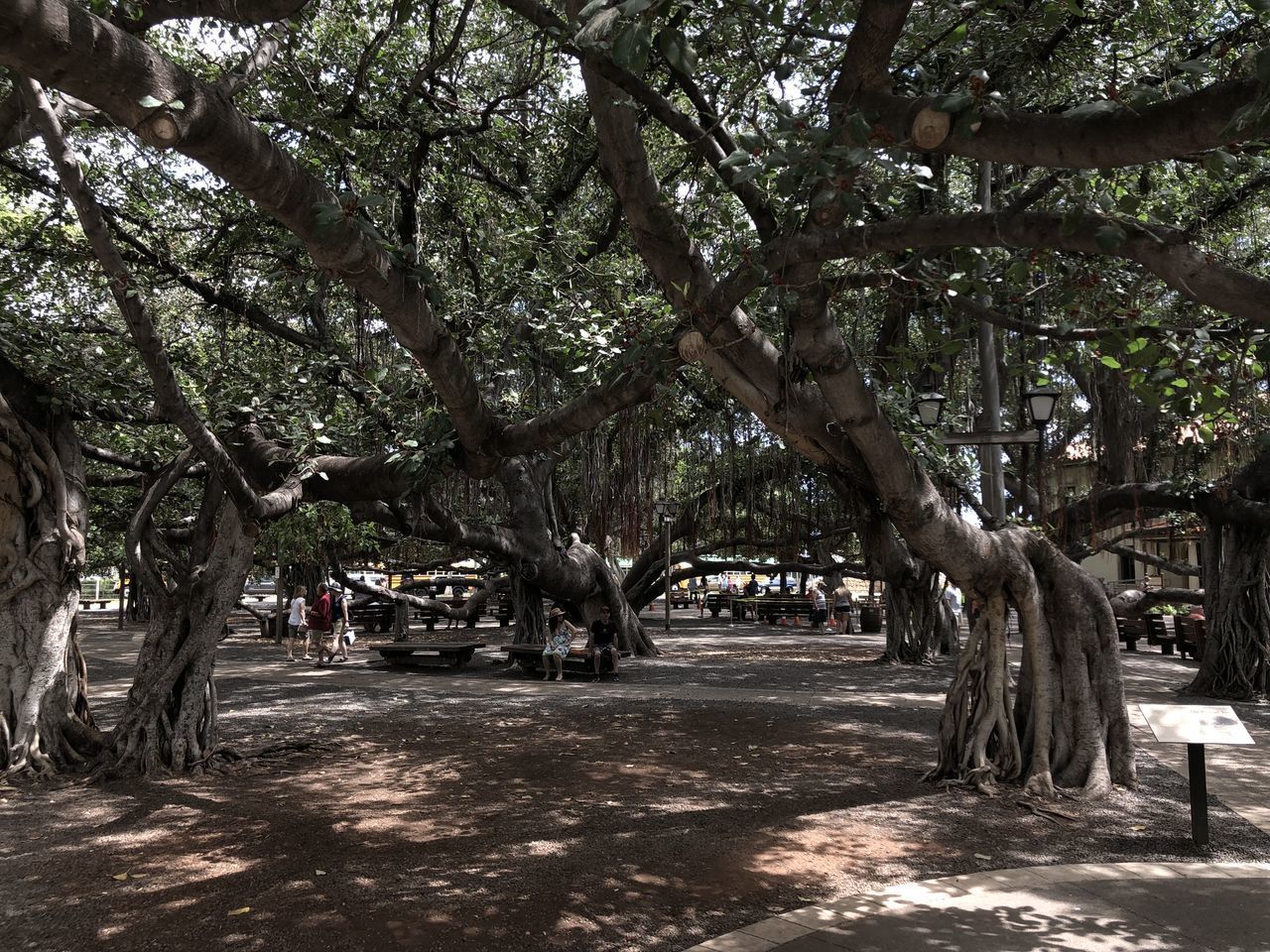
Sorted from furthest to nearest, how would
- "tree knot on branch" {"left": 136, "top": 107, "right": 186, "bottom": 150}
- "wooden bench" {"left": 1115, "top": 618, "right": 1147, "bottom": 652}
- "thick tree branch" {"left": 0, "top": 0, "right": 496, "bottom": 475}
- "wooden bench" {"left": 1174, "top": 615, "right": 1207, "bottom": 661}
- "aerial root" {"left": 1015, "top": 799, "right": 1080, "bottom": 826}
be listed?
1. "wooden bench" {"left": 1115, "top": 618, "right": 1147, "bottom": 652}
2. "wooden bench" {"left": 1174, "top": 615, "right": 1207, "bottom": 661}
3. "aerial root" {"left": 1015, "top": 799, "right": 1080, "bottom": 826}
4. "tree knot on branch" {"left": 136, "top": 107, "right": 186, "bottom": 150}
5. "thick tree branch" {"left": 0, "top": 0, "right": 496, "bottom": 475}

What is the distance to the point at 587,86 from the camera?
538cm

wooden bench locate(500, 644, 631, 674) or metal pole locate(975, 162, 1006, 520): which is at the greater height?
metal pole locate(975, 162, 1006, 520)

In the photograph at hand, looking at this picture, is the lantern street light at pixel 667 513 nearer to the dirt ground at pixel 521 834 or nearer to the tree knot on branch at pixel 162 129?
the dirt ground at pixel 521 834

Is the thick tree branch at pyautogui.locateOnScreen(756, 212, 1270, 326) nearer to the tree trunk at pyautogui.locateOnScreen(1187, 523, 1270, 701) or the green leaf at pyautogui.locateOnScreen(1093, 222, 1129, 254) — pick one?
the green leaf at pyautogui.locateOnScreen(1093, 222, 1129, 254)

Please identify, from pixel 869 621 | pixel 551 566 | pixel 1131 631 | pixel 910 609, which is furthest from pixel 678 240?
pixel 869 621

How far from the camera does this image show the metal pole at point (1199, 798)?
5.43 meters

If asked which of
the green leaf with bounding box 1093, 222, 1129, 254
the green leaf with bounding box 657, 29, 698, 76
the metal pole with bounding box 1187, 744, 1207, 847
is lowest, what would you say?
the metal pole with bounding box 1187, 744, 1207, 847

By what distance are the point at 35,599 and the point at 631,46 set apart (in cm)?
684

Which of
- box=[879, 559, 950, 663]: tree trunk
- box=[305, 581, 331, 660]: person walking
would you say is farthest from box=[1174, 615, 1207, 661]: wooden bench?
box=[305, 581, 331, 660]: person walking

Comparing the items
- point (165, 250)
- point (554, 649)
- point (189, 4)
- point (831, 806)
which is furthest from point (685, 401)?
point (189, 4)

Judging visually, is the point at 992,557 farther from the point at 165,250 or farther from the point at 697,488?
the point at 697,488

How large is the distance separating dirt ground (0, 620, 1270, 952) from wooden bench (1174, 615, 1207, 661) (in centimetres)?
823

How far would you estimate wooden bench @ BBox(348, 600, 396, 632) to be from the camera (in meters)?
24.8

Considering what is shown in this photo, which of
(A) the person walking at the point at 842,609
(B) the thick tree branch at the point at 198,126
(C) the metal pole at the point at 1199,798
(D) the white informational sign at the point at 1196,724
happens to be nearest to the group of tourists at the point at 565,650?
(B) the thick tree branch at the point at 198,126
